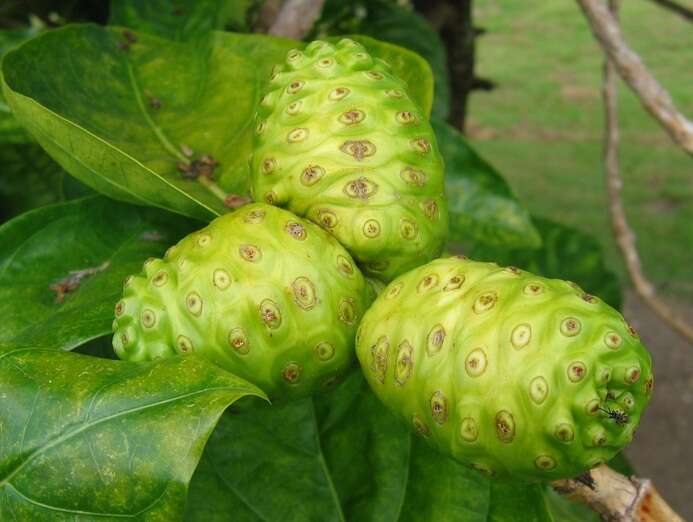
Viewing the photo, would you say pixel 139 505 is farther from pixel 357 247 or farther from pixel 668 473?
pixel 668 473

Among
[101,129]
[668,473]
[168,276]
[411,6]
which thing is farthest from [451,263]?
[668,473]

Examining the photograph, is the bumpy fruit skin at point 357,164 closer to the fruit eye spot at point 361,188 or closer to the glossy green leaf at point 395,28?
the fruit eye spot at point 361,188

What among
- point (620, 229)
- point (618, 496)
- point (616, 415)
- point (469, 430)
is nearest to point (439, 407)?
point (469, 430)

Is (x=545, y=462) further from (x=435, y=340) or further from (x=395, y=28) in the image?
(x=395, y=28)

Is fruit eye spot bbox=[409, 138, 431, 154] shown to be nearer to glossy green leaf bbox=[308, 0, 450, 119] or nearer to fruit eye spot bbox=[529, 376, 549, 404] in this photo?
fruit eye spot bbox=[529, 376, 549, 404]

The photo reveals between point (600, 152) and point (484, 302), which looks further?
point (600, 152)
